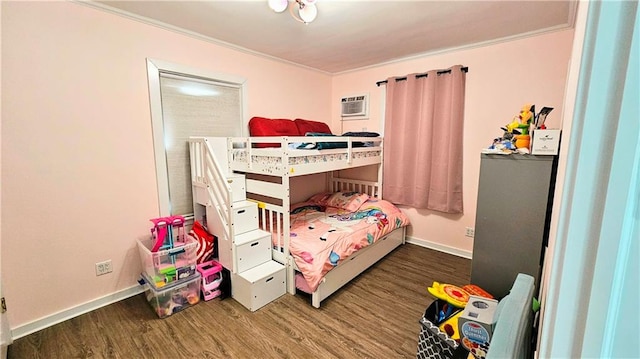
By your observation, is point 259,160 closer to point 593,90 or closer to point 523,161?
point 523,161

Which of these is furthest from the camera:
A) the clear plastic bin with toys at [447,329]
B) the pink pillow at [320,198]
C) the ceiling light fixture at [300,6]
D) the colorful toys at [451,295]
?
the pink pillow at [320,198]

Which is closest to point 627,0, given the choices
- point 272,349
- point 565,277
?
point 565,277

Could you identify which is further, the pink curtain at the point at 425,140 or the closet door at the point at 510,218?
the pink curtain at the point at 425,140

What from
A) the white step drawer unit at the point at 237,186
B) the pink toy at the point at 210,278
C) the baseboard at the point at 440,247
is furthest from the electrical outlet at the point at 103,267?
the baseboard at the point at 440,247

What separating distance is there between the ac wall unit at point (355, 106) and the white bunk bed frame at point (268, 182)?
3.25ft

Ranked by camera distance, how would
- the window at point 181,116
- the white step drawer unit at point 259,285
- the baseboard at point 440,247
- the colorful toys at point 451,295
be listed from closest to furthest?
the colorful toys at point 451,295 < the white step drawer unit at point 259,285 < the window at point 181,116 < the baseboard at point 440,247

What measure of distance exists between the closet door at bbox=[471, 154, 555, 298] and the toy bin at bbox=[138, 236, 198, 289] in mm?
2237

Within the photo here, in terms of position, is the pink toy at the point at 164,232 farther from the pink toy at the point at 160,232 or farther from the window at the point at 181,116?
the window at the point at 181,116

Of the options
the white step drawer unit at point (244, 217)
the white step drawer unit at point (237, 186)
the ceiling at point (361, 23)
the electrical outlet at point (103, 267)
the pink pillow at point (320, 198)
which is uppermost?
the ceiling at point (361, 23)

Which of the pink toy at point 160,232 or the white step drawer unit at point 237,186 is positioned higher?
the white step drawer unit at point 237,186

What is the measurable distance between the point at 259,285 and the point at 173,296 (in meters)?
0.70

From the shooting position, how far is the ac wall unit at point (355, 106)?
3778 millimetres

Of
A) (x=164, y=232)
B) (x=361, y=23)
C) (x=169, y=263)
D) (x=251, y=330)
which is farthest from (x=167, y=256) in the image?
(x=361, y=23)

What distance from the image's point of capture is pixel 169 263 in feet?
7.20
